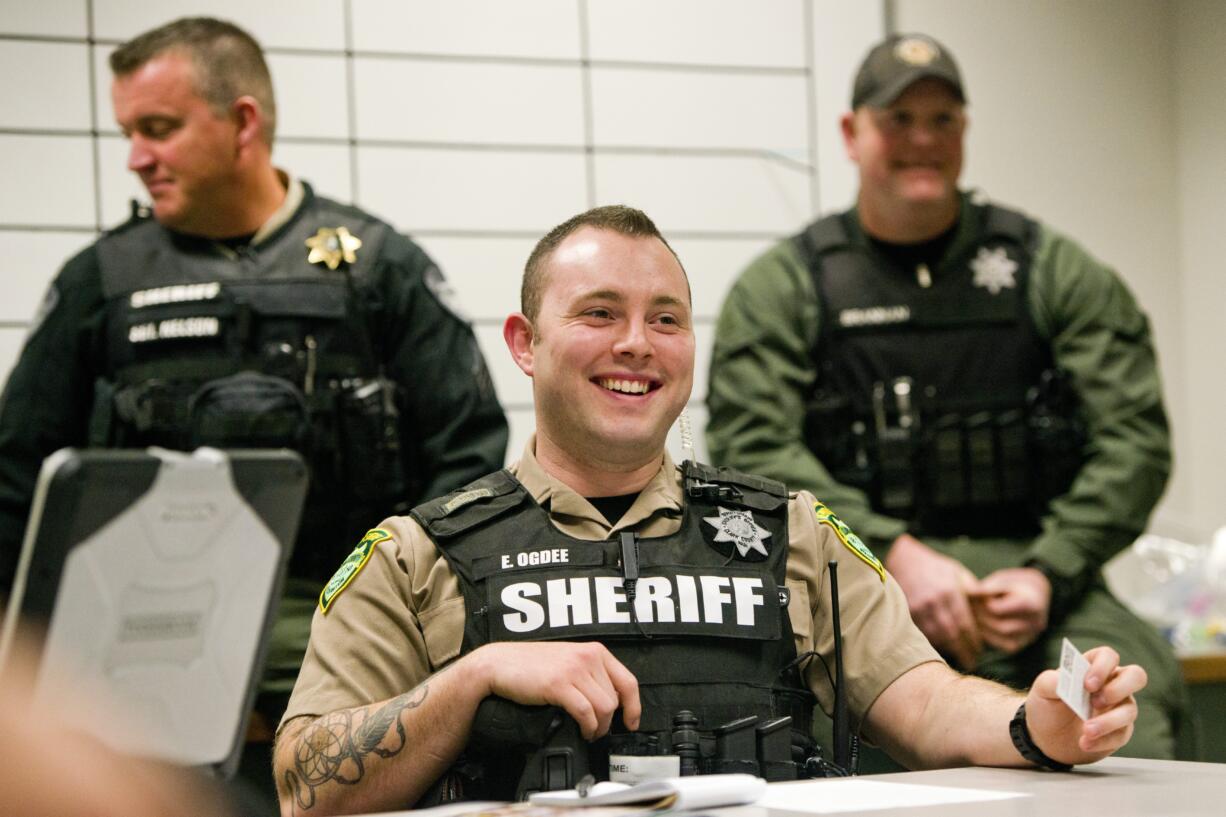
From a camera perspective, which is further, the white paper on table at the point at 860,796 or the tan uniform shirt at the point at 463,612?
the tan uniform shirt at the point at 463,612

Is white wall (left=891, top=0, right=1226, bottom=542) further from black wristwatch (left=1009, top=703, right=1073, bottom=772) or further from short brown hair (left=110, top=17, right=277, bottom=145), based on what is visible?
black wristwatch (left=1009, top=703, right=1073, bottom=772)

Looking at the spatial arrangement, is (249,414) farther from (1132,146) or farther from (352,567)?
(1132,146)

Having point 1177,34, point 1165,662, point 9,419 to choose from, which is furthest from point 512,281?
point 1177,34

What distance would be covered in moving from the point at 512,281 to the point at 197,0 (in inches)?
37.5

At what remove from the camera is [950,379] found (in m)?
3.26

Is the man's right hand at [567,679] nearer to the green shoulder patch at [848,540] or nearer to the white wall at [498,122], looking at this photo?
the green shoulder patch at [848,540]

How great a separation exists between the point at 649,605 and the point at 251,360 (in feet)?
4.22

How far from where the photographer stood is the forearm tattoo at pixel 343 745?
1.75 m

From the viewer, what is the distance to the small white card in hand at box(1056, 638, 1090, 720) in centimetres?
164

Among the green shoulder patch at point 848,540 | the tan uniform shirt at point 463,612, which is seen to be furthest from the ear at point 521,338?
the green shoulder patch at point 848,540

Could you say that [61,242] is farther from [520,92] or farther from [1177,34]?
[1177,34]

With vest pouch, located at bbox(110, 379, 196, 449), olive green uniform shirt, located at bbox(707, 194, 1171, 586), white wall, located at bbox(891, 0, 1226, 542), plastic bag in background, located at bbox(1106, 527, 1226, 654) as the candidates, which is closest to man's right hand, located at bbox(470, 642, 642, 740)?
vest pouch, located at bbox(110, 379, 196, 449)

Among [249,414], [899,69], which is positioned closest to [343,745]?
[249,414]

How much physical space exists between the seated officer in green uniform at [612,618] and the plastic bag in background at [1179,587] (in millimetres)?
1865
